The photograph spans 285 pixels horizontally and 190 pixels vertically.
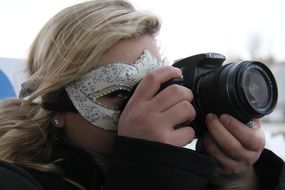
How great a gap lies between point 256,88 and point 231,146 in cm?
9

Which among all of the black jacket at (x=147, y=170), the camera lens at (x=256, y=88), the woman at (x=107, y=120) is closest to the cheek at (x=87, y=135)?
the woman at (x=107, y=120)

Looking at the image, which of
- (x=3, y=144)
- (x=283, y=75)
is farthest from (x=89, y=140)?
(x=283, y=75)

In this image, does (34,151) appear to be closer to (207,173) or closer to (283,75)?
(207,173)

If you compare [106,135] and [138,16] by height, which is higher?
[138,16]

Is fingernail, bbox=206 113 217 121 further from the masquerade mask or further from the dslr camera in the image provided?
the masquerade mask

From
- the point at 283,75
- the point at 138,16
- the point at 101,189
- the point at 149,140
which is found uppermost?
the point at 138,16

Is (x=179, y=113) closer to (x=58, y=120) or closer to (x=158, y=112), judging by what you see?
(x=158, y=112)

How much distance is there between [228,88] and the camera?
21.5 inches

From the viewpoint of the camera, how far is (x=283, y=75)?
1.43 m

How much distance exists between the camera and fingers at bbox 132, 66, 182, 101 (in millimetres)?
552

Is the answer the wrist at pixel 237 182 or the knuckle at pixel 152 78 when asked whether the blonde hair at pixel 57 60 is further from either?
the wrist at pixel 237 182

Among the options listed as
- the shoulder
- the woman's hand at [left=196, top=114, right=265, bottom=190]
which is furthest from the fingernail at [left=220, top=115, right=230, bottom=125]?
the shoulder

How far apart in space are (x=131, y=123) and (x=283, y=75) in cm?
102

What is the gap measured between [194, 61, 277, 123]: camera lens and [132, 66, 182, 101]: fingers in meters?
0.05
